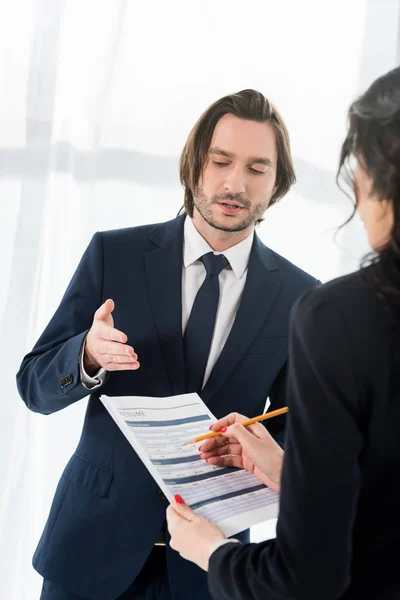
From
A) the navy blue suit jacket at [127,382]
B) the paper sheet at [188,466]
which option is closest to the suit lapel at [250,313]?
the navy blue suit jacket at [127,382]

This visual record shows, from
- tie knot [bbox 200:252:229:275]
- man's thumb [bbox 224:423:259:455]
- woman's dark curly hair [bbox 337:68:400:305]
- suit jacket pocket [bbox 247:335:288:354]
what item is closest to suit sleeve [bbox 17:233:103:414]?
tie knot [bbox 200:252:229:275]

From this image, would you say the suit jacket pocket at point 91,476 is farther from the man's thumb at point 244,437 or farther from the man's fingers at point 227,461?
the man's thumb at point 244,437

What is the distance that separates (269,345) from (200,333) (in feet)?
0.53

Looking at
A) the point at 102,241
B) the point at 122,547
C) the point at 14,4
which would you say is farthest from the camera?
the point at 14,4

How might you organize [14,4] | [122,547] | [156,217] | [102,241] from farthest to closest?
[156,217]
[14,4]
[102,241]
[122,547]

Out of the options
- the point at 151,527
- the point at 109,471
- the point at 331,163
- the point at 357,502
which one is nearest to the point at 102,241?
the point at 109,471

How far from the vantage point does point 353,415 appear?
2.66 feet

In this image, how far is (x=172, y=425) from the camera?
135 centimetres

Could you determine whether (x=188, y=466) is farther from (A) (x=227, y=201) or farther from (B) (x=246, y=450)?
(A) (x=227, y=201)

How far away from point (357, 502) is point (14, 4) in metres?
1.98

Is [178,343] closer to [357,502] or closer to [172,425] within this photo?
[172,425]

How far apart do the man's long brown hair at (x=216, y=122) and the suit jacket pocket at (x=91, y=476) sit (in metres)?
A: 0.64

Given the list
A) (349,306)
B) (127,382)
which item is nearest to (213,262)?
(127,382)

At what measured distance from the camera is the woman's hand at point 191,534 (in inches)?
38.6
